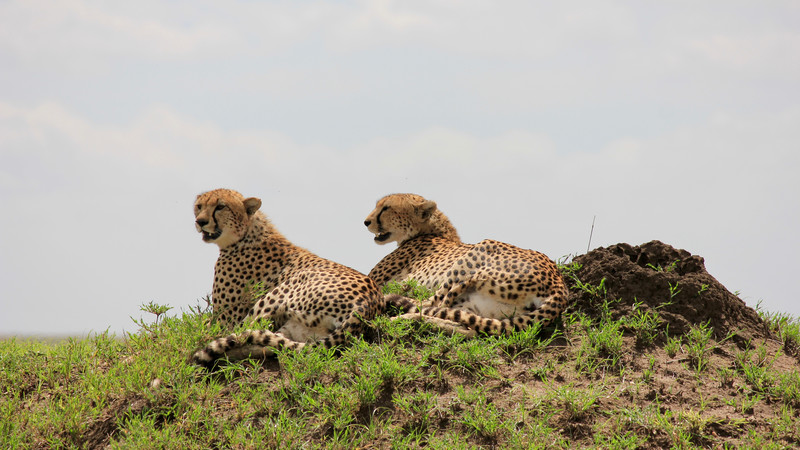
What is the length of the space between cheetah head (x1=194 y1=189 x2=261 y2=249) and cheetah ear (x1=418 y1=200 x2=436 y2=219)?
5.92 feet

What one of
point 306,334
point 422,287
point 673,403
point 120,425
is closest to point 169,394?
point 120,425

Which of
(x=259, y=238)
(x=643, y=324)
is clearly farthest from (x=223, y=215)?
(x=643, y=324)

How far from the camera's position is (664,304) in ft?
20.6

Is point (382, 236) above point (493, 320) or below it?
above

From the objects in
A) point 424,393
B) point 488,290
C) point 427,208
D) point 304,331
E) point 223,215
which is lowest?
point 424,393

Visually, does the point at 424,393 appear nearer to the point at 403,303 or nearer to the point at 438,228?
the point at 403,303

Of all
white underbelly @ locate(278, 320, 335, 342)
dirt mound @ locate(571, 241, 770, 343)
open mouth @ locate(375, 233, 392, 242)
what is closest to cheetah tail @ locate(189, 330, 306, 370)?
white underbelly @ locate(278, 320, 335, 342)

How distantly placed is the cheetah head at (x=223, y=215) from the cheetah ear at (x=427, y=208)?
1804 millimetres

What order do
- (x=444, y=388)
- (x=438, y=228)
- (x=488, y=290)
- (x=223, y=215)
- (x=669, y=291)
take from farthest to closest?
1. (x=438, y=228)
2. (x=223, y=215)
3. (x=669, y=291)
4. (x=488, y=290)
5. (x=444, y=388)

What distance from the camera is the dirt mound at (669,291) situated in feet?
20.7

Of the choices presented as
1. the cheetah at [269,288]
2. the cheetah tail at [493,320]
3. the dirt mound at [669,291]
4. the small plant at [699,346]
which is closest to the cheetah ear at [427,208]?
the cheetah at [269,288]

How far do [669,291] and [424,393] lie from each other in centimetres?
251

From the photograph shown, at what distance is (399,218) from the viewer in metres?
7.74

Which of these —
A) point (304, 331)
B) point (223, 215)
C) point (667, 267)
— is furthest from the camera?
point (667, 267)
